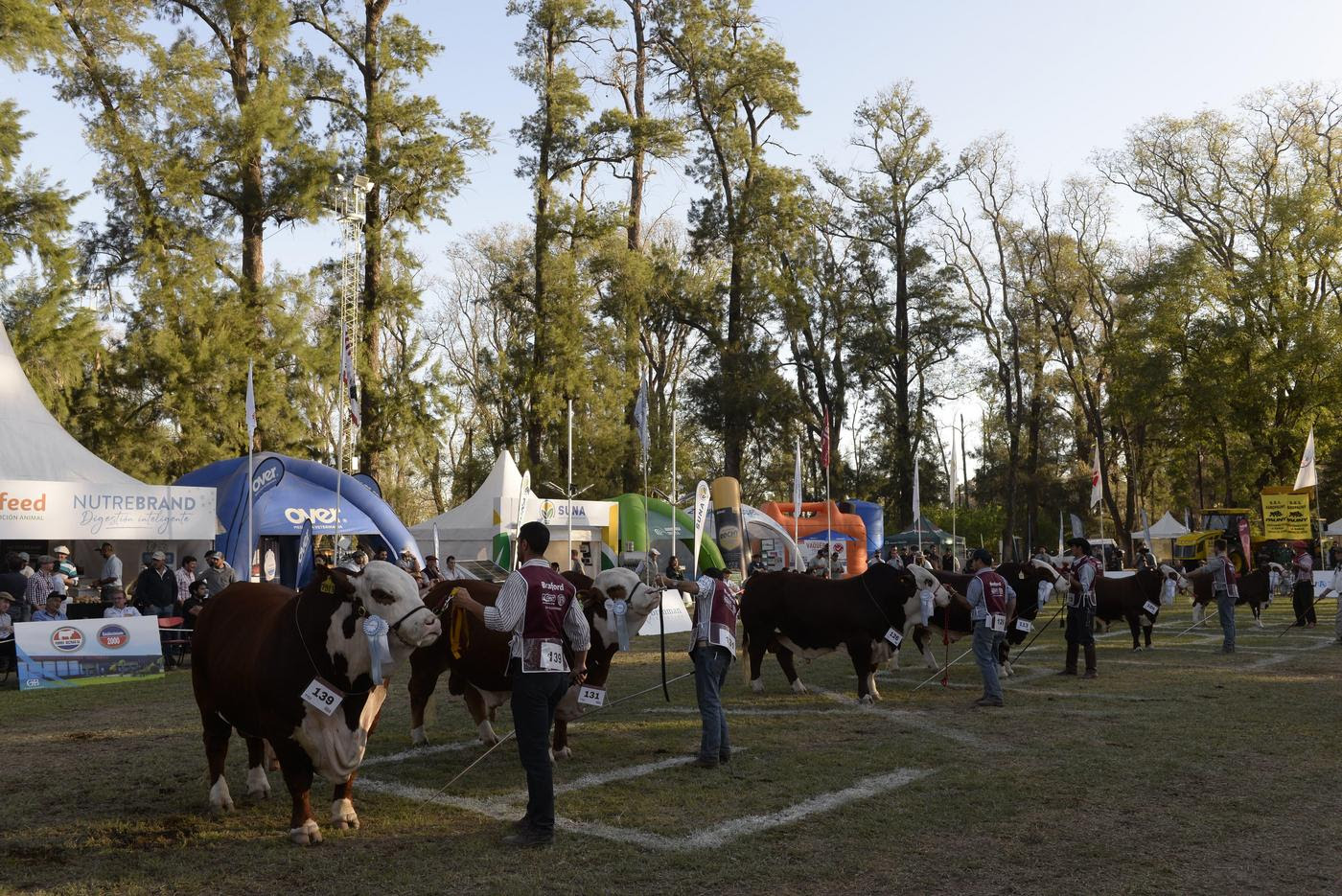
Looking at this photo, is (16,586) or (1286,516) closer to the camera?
(16,586)

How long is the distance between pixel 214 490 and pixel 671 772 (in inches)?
550

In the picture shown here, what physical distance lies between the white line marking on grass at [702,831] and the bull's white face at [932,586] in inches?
161

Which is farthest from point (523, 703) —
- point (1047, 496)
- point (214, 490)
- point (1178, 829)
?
point (1047, 496)

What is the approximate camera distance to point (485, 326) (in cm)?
4862

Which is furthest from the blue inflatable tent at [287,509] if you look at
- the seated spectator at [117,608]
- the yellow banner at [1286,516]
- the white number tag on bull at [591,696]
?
the yellow banner at [1286,516]

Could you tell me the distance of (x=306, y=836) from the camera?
6.37 metres

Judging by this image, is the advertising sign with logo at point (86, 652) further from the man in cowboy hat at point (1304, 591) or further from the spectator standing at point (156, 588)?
the man in cowboy hat at point (1304, 591)

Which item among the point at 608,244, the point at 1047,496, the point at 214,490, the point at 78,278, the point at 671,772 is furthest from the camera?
the point at 1047,496

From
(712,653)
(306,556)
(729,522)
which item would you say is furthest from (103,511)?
(729,522)

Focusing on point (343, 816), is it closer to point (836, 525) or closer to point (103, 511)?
point (103, 511)

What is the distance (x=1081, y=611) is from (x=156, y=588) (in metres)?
13.6

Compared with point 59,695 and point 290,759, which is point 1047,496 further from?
point 290,759

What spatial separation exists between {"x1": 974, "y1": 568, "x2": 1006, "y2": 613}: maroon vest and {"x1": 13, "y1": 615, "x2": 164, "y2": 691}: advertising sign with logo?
11353 millimetres

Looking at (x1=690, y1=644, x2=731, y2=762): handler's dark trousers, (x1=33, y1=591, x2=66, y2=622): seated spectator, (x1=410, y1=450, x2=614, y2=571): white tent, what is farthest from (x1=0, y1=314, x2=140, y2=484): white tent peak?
(x1=690, y1=644, x2=731, y2=762): handler's dark trousers
